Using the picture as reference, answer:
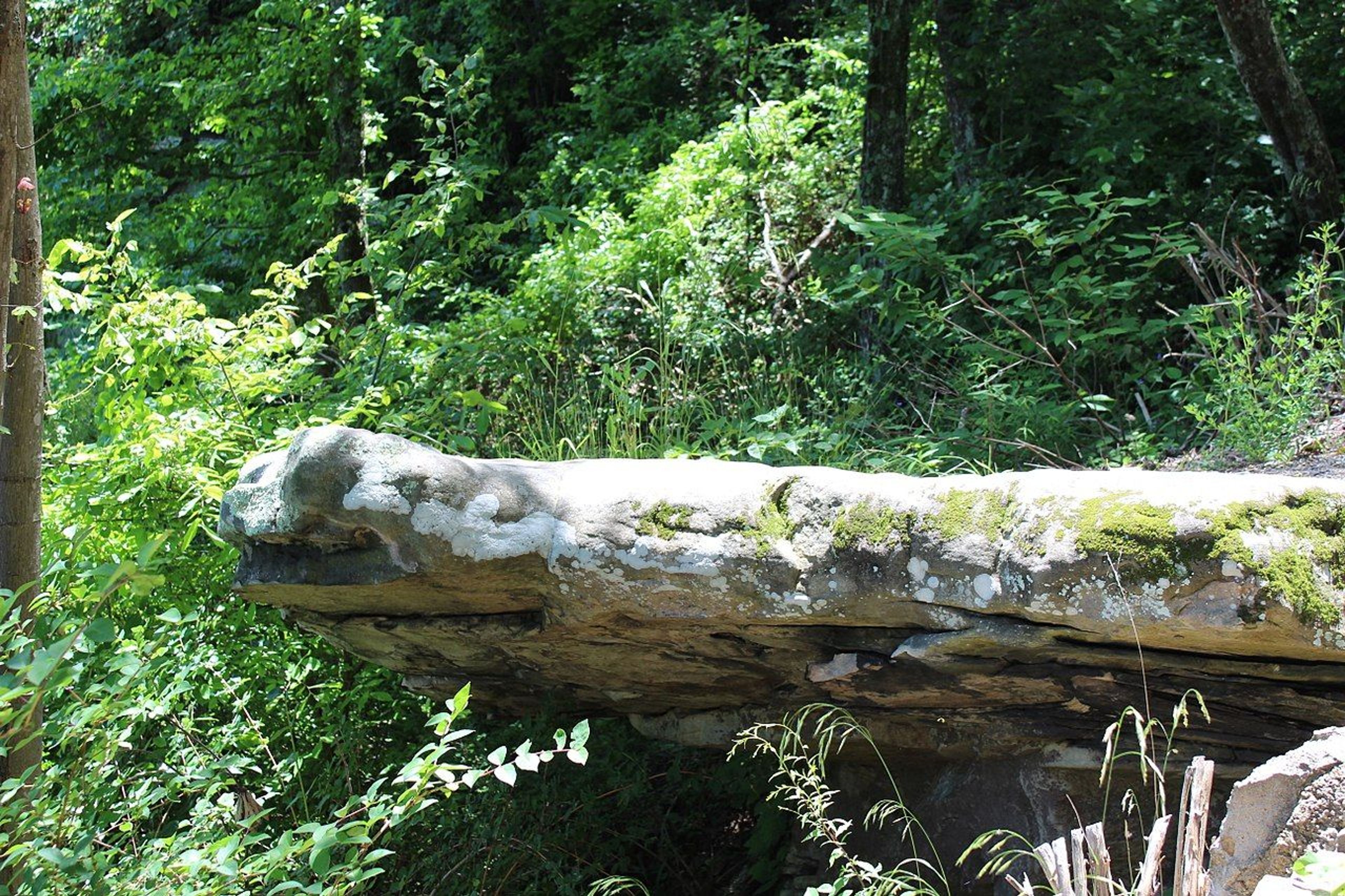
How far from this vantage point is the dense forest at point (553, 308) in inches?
118

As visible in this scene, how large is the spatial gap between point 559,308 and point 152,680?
11.8 ft

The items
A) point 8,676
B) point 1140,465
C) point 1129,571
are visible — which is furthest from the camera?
point 1140,465

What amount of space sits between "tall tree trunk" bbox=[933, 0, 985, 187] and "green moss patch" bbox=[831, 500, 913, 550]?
4.20 meters

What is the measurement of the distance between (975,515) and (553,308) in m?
4.25

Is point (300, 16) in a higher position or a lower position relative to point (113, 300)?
higher

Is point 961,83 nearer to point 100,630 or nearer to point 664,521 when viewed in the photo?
point 664,521

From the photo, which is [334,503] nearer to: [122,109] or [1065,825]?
[1065,825]

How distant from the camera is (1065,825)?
9.31 ft

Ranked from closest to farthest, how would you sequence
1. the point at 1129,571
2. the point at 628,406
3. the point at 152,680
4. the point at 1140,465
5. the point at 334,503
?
1. the point at 1129,571
2. the point at 334,503
3. the point at 152,680
4. the point at 1140,465
5. the point at 628,406

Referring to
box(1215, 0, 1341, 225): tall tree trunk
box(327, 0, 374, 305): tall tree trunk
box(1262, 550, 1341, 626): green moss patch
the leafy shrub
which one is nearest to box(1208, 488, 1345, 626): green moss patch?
box(1262, 550, 1341, 626): green moss patch

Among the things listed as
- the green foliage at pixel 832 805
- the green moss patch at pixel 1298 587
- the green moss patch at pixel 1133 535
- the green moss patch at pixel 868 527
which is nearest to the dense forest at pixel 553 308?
the green foliage at pixel 832 805

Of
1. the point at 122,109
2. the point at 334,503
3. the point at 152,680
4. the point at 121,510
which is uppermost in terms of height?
the point at 122,109

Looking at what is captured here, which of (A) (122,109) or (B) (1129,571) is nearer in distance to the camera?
(B) (1129,571)

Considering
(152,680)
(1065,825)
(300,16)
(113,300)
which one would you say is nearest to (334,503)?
(152,680)
